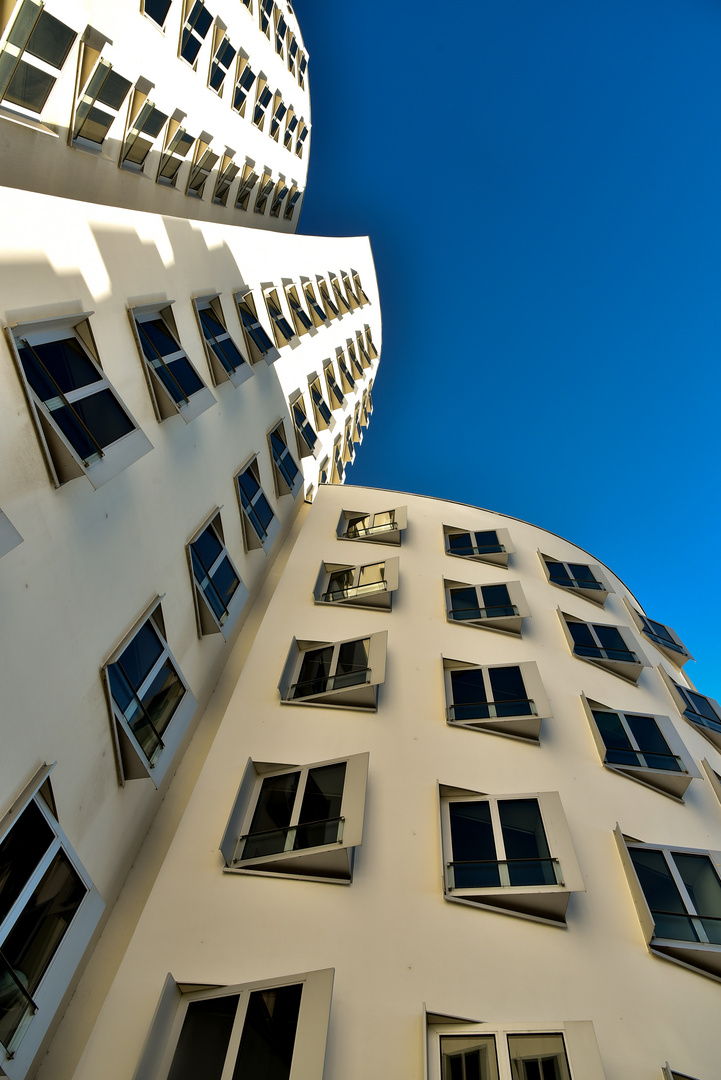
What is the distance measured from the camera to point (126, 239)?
30.7 feet

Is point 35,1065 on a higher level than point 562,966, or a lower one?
lower

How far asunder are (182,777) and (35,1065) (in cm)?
430

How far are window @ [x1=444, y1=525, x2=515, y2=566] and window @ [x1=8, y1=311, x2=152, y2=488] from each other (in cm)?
1287

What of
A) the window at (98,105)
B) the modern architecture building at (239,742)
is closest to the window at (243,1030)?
the modern architecture building at (239,742)

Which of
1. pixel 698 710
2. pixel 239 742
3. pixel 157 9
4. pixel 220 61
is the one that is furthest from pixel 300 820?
pixel 220 61

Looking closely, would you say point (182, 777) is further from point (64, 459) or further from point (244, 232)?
point (244, 232)

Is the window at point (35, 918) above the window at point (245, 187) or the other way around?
the other way around

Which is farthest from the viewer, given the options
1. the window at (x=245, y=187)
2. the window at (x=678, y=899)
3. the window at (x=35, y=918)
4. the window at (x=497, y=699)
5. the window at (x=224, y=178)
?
the window at (x=245, y=187)

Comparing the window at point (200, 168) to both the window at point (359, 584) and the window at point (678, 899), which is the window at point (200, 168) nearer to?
the window at point (359, 584)

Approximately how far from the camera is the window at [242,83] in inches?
872

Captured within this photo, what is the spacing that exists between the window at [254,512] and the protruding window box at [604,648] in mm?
9608

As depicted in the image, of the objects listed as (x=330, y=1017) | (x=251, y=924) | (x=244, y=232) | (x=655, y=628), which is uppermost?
(x=244, y=232)

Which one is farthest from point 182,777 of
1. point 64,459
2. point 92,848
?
point 64,459

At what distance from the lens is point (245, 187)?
2661cm
